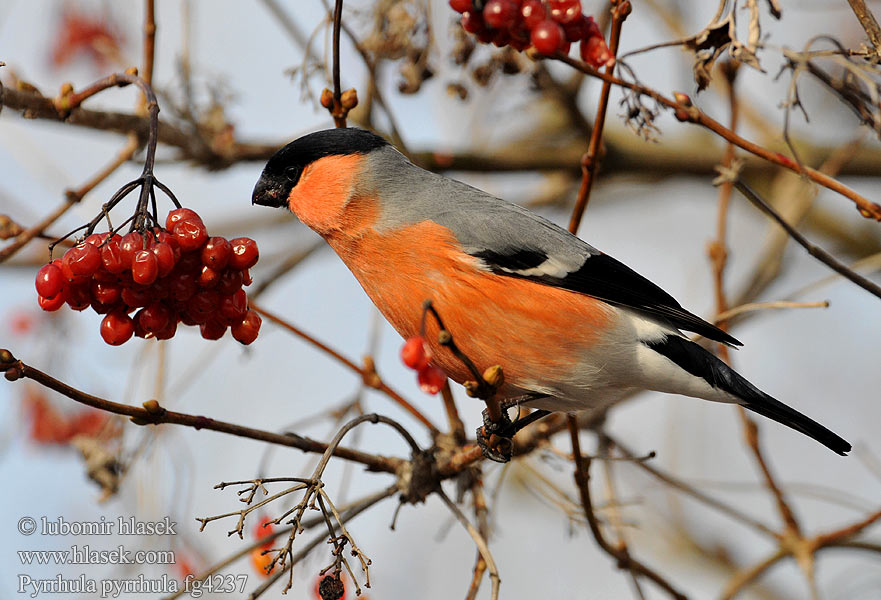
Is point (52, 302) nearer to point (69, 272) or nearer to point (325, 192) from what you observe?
point (69, 272)

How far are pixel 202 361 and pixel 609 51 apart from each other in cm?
186

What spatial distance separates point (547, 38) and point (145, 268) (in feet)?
2.93

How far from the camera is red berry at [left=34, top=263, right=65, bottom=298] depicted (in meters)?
1.73

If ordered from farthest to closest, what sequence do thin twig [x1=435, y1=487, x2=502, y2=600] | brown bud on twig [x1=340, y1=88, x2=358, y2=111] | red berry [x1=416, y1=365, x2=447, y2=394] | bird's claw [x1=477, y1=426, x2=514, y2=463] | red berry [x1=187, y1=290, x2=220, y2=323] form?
1. brown bud on twig [x1=340, y1=88, x2=358, y2=111]
2. bird's claw [x1=477, y1=426, x2=514, y2=463]
3. thin twig [x1=435, y1=487, x2=502, y2=600]
4. red berry [x1=187, y1=290, x2=220, y2=323]
5. red berry [x1=416, y1=365, x2=447, y2=394]

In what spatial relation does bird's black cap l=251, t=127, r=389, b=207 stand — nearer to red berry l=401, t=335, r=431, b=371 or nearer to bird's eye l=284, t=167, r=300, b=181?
bird's eye l=284, t=167, r=300, b=181

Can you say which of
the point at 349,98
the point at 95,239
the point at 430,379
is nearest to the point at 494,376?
the point at 430,379

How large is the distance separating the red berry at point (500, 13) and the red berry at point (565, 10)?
0.42 feet

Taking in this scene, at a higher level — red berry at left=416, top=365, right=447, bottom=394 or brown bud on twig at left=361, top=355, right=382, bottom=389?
brown bud on twig at left=361, top=355, right=382, bottom=389

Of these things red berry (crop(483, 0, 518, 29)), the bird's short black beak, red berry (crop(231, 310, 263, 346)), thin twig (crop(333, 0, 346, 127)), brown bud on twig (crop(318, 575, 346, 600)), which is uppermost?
the bird's short black beak

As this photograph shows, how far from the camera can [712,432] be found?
19.6 feet

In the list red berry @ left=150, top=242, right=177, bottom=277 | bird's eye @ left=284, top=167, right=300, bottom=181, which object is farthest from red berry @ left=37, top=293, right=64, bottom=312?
bird's eye @ left=284, top=167, right=300, bottom=181

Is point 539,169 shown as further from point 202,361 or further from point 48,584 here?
point 48,584

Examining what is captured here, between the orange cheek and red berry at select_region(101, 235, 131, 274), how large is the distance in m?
0.86

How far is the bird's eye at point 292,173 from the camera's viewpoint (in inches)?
102
